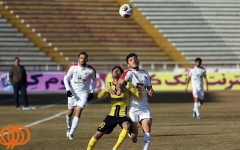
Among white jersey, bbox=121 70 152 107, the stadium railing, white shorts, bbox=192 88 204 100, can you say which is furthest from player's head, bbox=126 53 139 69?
the stadium railing

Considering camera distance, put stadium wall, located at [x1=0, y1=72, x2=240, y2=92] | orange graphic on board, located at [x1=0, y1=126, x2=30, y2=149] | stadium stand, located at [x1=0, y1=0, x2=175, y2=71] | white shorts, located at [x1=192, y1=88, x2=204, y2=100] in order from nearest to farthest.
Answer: orange graphic on board, located at [x1=0, y1=126, x2=30, y2=149] → white shorts, located at [x1=192, y1=88, x2=204, y2=100] → stadium wall, located at [x1=0, y1=72, x2=240, y2=92] → stadium stand, located at [x1=0, y1=0, x2=175, y2=71]

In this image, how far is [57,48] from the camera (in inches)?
1826

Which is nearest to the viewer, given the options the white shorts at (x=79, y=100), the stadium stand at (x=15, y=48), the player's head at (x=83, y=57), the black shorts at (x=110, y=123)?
the black shorts at (x=110, y=123)

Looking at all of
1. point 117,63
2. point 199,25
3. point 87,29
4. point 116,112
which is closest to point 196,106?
point 116,112

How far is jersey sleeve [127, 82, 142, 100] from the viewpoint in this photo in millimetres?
11820

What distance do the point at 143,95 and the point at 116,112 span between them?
58 cm

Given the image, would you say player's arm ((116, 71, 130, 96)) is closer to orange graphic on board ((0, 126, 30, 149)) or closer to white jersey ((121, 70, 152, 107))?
white jersey ((121, 70, 152, 107))

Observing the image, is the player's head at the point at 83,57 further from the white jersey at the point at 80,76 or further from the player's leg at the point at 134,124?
the player's leg at the point at 134,124

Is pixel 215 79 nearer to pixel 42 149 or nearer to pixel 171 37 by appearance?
pixel 171 37

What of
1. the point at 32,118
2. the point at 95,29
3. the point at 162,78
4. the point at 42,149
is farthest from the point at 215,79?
the point at 42,149

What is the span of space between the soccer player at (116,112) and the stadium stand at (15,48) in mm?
32868

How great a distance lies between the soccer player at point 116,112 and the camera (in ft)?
38.3

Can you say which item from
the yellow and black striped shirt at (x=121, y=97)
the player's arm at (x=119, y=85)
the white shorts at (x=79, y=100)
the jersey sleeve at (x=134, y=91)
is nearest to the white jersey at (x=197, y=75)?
the white shorts at (x=79, y=100)

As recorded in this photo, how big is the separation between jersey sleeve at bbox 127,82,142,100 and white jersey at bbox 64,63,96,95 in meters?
4.48
